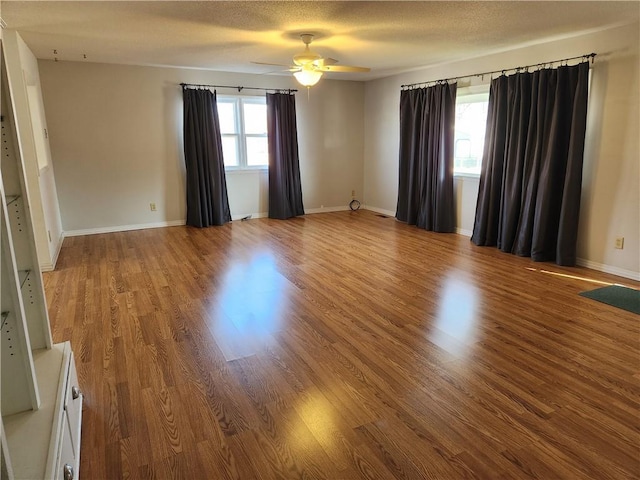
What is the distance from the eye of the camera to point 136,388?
2.31m

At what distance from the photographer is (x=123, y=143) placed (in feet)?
19.6

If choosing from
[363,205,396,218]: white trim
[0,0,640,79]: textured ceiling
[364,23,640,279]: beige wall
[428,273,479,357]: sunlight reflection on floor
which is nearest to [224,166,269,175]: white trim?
[0,0,640,79]: textured ceiling

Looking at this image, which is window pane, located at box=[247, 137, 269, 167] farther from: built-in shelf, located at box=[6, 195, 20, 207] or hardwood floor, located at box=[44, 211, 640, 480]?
built-in shelf, located at box=[6, 195, 20, 207]

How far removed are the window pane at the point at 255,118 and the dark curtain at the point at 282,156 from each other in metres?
0.17

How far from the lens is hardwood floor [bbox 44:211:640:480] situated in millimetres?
1816

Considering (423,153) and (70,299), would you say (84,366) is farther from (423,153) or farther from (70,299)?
(423,153)

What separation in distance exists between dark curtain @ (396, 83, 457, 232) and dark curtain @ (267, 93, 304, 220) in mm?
1780

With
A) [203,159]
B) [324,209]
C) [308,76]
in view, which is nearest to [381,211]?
[324,209]

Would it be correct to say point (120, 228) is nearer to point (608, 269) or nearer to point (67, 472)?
point (67, 472)

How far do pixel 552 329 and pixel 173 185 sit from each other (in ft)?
17.7

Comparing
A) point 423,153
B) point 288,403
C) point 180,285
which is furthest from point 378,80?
point 288,403

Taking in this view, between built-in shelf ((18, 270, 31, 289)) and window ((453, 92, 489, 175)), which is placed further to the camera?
window ((453, 92, 489, 175))

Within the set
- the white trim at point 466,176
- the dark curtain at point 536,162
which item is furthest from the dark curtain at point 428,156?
the dark curtain at point 536,162

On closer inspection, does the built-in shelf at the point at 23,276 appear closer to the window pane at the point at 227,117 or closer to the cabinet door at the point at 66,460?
the cabinet door at the point at 66,460
